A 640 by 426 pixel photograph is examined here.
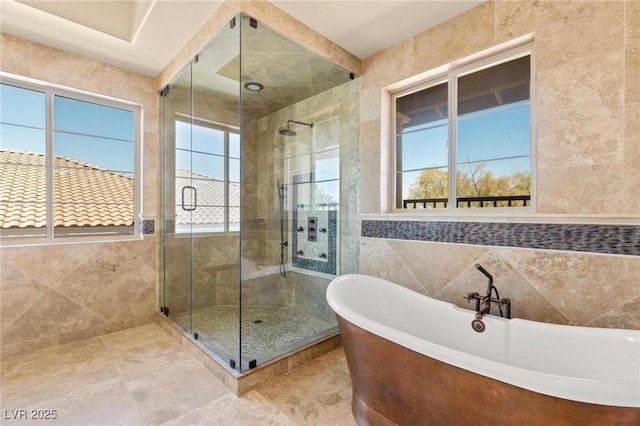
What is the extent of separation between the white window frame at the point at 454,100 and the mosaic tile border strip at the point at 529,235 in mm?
114

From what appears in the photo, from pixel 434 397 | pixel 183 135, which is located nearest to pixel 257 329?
pixel 434 397

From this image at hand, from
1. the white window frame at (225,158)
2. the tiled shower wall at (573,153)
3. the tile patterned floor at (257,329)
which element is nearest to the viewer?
the tiled shower wall at (573,153)

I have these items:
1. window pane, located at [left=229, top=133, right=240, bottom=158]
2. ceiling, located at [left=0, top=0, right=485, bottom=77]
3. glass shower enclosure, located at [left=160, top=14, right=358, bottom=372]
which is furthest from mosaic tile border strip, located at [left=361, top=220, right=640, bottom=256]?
ceiling, located at [left=0, top=0, right=485, bottom=77]

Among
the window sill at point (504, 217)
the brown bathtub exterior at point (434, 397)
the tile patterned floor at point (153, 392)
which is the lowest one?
the tile patterned floor at point (153, 392)

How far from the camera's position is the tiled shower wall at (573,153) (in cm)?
151

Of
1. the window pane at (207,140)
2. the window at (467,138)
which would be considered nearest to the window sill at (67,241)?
the window pane at (207,140)

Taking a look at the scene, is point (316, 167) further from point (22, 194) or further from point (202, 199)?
point (22, 194)

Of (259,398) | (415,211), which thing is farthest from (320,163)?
(259,398)

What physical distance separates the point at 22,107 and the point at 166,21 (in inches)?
62.8

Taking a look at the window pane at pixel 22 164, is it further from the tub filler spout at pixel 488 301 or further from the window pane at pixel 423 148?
the tub filler spout at pixel 488 301

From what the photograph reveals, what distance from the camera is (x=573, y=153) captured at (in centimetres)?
165

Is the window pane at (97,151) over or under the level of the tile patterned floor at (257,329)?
over

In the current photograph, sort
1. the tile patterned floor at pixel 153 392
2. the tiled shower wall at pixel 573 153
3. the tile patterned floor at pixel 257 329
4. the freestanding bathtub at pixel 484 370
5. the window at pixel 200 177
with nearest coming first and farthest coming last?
the freestanding bathtub at pixel 484 370, the tiled shower wall at pixel 573 153, the tile patterned floor at pixel 153 392, the tile patterned floor at pixel 257 329, the window at pixel 200 177

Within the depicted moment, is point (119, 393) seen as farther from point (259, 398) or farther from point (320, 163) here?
point (320, 163)
